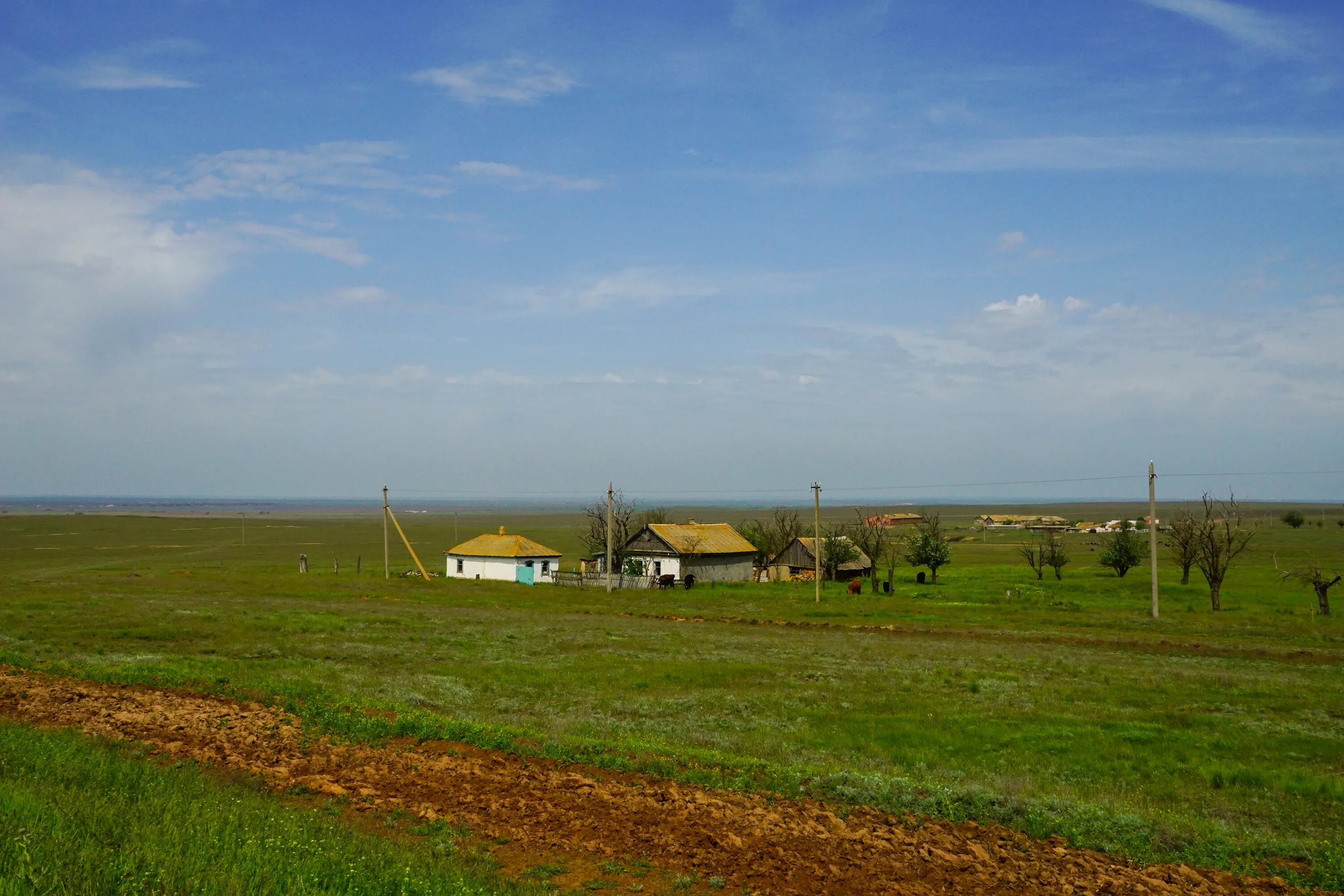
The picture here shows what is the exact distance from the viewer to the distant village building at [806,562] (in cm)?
8019

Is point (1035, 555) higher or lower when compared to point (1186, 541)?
lower

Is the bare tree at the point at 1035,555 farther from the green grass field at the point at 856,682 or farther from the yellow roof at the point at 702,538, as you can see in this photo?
the yellow roof at the point at 702,538

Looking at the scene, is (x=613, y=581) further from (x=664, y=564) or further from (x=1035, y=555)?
(x=1035, y=555)

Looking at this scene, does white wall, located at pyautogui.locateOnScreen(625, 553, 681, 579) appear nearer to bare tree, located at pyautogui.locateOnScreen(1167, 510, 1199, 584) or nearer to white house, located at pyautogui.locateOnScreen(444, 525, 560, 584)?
white house, located at pyautogui.locateOnScreen(444, 525, 560, 584)

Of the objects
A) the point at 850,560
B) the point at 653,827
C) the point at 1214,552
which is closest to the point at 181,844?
the point at 653,827

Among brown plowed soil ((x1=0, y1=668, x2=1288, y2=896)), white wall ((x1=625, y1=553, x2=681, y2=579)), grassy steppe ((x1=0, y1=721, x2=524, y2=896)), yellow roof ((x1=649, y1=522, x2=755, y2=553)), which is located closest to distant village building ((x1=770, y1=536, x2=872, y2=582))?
yellow roof ((x1=649, y1=522, x2=755, y2=553))

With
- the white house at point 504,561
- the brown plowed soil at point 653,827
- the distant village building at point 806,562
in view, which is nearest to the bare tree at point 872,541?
the distant village building at point 806,562

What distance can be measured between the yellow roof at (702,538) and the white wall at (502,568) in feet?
29.1

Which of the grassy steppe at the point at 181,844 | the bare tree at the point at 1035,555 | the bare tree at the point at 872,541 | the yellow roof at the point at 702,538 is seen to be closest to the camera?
the grassy steppe at the point at 181,844

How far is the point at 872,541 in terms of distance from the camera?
76.9 metres

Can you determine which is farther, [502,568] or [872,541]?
[872,541]

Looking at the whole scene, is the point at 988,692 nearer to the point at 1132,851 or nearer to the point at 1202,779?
the point at 1202,779

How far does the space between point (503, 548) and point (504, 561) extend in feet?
4.11

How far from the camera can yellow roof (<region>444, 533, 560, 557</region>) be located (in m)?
71.2
